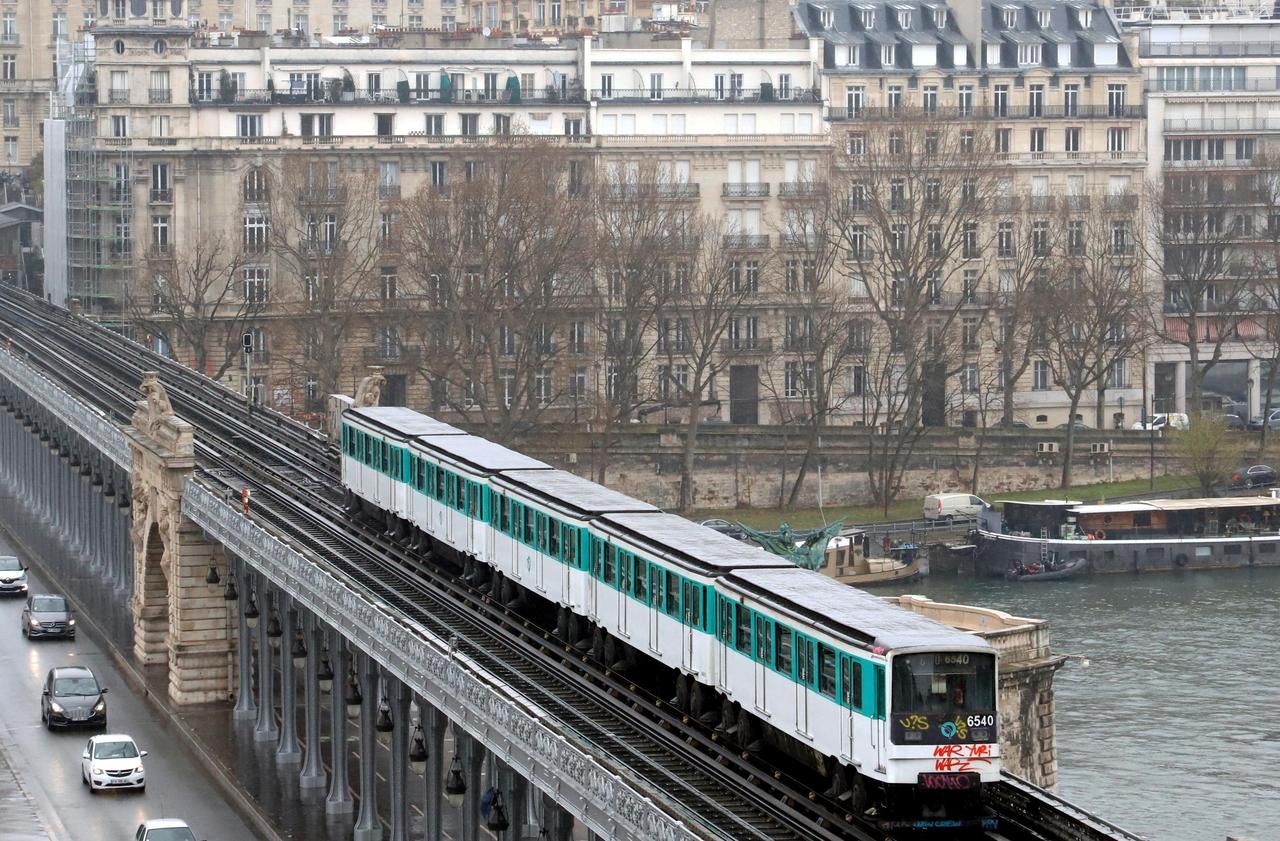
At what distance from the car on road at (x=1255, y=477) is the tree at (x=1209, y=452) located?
548 millimetres

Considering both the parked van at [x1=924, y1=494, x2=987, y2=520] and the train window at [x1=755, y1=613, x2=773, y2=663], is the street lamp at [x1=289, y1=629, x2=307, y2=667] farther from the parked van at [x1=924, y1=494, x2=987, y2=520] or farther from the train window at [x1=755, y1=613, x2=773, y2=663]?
the parked van at [x1=924, y1=494, x2=987, y2=520]

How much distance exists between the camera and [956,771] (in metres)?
40.2

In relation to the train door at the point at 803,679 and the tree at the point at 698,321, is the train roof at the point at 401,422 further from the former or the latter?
the tree at the point at 698,321

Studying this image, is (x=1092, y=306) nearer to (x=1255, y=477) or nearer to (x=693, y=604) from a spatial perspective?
(x=1255, y=477)

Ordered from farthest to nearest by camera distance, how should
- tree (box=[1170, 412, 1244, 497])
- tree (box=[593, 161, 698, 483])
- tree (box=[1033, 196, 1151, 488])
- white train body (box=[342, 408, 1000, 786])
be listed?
tree (box=[1033, 196, 1151, 488])
tree (box=[1170, 412, 1244, 497])
tree (box=[593, 161, 698, 483])
white train body (box=[342, 408, 1000, 786])

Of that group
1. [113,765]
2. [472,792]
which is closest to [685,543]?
[472,792]

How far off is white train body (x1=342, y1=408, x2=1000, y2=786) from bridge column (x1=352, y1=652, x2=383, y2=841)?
3.40 m

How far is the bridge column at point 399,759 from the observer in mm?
54188

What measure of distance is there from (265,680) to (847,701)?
29876mm

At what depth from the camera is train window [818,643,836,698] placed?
4172cm

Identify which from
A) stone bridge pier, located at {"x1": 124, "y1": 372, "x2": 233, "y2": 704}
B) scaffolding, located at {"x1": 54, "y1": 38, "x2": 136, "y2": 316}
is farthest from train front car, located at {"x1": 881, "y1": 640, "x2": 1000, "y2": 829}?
scaffolding, located at {"x1": 54, "y1": 38, "x2": 136, "y2": 316}

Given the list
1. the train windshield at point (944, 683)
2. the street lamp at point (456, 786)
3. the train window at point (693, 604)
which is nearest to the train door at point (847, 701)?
the train windshield at point (944, 683)

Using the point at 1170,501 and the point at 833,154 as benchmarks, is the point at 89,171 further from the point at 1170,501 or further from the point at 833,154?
the point at 1170,501

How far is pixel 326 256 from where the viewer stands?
11756 centimetres
